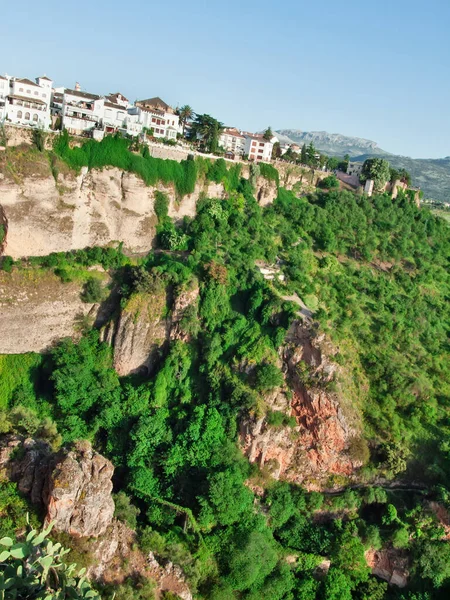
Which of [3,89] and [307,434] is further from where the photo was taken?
[3,89]

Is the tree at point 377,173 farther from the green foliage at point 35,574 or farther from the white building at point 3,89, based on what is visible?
the green foliage at point 35,574

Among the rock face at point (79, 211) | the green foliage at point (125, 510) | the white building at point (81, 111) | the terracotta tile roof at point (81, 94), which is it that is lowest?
the green foliage at point (125, 510)

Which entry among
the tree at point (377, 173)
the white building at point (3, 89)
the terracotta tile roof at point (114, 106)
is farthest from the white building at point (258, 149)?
the white building at point (3, 89)

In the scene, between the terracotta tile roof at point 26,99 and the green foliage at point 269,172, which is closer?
the terracotta tile roof at point 26,99

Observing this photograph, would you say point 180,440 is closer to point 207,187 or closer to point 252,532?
point 252,532

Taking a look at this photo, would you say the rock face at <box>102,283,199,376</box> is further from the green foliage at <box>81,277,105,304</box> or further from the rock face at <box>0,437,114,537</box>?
the rock face at <box>0,437,114,537</box>

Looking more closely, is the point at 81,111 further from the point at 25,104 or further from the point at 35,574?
the point at 35,574

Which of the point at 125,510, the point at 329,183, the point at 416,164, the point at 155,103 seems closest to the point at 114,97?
the point at 155,103
